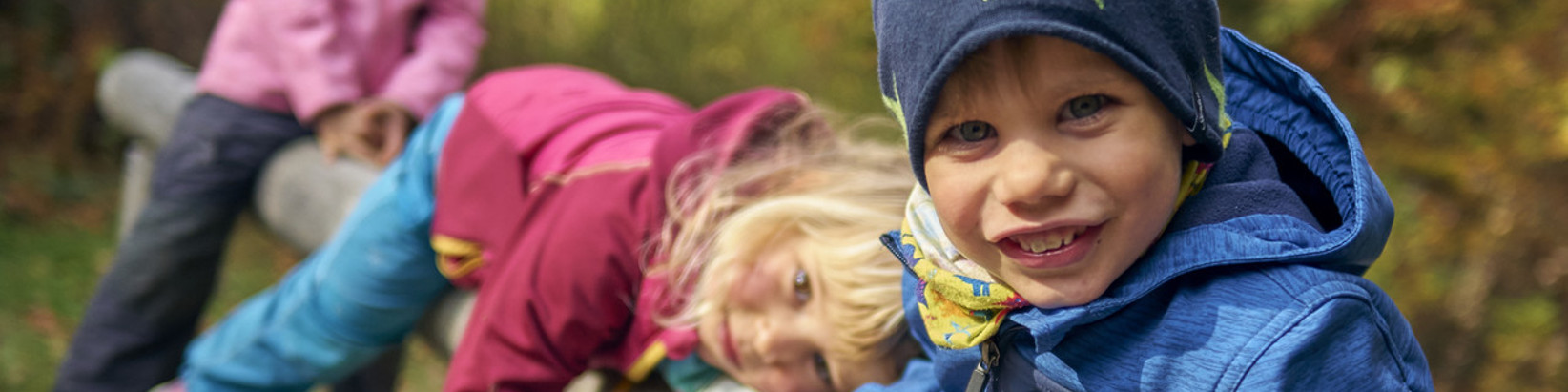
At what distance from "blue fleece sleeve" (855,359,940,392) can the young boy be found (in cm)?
29

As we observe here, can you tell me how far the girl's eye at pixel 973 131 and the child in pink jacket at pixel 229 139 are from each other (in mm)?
2100

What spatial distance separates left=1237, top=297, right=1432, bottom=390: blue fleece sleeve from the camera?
41.3 inches

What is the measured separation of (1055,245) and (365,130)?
2241 millimetres

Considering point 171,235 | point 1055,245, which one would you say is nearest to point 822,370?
point 1055,245

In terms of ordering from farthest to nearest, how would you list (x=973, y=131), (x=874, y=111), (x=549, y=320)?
(x=874, y=111)
(x=549, y=320)
(x=973, y=131)

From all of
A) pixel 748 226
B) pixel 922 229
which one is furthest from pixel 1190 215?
pixel 748 226

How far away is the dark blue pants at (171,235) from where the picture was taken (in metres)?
2.99

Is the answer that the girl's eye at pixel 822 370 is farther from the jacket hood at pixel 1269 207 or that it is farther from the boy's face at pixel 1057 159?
the boy's face at pixel 1057 159

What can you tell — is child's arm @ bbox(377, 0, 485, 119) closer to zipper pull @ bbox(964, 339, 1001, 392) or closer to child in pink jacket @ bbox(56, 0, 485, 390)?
child in pink jacket @ bbox(56, 0, 485, 390)

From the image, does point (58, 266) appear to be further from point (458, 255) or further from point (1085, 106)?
point (1085, 106)

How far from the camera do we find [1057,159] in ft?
3.52

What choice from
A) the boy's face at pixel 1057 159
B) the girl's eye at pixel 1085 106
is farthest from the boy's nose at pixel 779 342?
the girl's eye at pixel 1085 106

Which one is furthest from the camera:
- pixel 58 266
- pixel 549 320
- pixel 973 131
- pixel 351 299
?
pixel 58 266

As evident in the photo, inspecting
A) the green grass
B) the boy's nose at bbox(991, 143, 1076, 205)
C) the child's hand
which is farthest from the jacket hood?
the green grass
